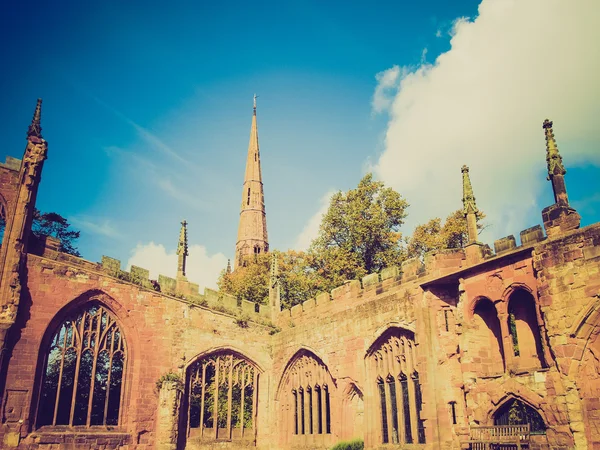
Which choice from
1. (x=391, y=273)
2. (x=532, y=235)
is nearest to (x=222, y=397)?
(x=391, y=273)

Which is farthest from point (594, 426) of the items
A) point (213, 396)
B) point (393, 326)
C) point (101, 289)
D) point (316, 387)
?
point (101, 289)

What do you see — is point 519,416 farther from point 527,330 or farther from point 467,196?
point 467,196

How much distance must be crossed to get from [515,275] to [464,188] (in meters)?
3.08

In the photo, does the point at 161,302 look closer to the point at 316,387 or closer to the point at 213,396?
the point at 213,396

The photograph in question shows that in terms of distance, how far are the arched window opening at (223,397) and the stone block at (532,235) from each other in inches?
491

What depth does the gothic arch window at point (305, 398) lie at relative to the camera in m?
18.7

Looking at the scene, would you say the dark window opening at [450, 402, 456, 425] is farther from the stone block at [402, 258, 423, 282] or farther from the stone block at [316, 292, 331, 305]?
the stone block at [316, 292, 331, 305]

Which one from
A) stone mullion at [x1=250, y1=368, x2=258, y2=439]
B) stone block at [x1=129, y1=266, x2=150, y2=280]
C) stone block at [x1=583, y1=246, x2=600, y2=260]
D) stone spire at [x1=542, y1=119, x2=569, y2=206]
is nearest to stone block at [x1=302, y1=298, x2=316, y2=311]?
stone mullion at [x1=250, y1=368, x2=258, y2=439]

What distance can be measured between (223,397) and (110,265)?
6703 millimetres

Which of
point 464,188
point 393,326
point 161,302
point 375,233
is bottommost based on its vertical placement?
point 393,326

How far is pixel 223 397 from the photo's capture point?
20.8 m

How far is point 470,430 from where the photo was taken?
13.0 metres

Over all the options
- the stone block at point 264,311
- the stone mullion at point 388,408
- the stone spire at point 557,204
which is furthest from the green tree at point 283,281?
the stone spire at point 557,204

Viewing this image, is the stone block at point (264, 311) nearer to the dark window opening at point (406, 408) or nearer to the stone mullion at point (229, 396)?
the stone mullion at point (229, 396)
